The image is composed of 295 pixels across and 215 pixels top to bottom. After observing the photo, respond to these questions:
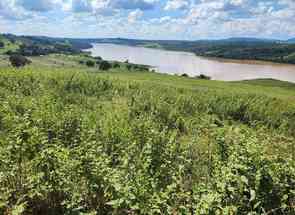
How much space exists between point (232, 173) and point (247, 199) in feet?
1.16

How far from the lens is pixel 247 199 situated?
169 inches

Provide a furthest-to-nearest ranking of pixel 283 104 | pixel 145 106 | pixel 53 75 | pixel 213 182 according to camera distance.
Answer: pixel 283 104
pixel 53 75
pixel 145 106
pixel 213 182

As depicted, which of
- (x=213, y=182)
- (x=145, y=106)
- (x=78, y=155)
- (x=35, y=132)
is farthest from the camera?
(x=145, y=106)

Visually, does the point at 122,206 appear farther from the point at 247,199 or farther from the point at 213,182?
the point at 247,199

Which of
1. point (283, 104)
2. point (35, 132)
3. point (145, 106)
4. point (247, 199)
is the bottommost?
point (283, 104)

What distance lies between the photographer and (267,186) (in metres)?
4.49

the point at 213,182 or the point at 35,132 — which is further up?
the point at 35,132

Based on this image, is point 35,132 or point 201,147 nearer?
point 35,132

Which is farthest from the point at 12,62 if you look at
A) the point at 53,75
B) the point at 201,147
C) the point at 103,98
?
the point at 201,147

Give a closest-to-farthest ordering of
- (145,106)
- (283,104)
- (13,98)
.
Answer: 1. (13,98)
2. (145,106)
3. (283,104)

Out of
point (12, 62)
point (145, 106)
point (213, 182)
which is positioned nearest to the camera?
point (213, 182)

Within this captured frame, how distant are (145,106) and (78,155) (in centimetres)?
1221

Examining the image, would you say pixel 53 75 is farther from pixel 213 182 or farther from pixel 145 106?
pixel 213 182

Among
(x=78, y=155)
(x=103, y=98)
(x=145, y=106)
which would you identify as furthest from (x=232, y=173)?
(x=103, y=98)
